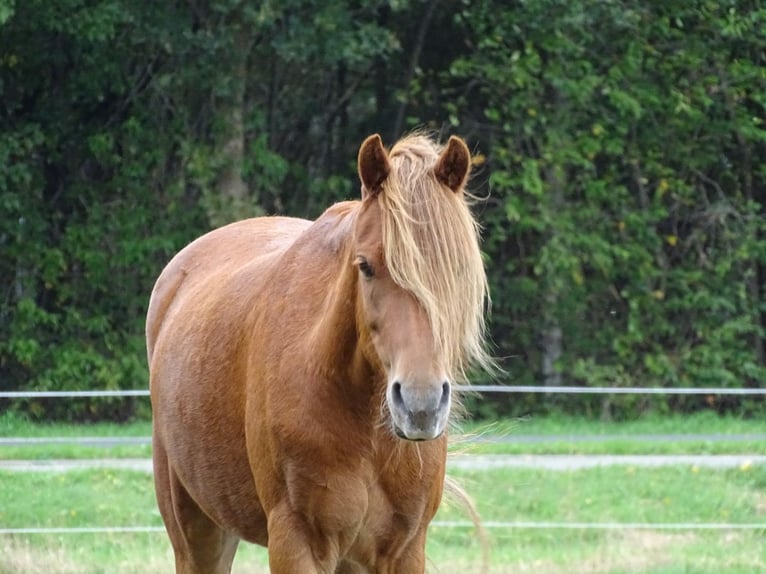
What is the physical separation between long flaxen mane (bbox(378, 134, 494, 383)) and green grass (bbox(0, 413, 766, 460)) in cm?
582

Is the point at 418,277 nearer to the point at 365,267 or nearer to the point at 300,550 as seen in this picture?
the point at 365,267

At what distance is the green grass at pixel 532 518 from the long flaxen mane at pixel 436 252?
10.6ft

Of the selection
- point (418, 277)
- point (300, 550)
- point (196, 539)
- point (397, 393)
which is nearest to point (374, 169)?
point (418, 277)

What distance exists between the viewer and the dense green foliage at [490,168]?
1552 cm

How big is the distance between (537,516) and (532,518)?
45 millimetres

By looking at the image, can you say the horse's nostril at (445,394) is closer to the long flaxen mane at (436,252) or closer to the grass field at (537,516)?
the long flaxen mane at (436,252)

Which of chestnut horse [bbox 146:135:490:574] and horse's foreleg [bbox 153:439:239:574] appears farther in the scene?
horse's foreleg [bbox 153:439:239:574]

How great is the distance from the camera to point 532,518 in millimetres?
9070

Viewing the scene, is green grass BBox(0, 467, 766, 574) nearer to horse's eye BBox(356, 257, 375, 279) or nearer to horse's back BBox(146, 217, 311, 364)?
horse's back BBox(146, 217, 311, 364)

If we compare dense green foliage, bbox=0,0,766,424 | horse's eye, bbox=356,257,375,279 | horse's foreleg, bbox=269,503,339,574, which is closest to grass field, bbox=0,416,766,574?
horse's foreleg, bbox=269,503,339,574

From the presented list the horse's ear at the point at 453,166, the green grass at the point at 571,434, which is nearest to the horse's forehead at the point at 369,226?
the horse's ear at the point at 453,166

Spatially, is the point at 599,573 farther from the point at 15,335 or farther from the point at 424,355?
the point at 15,335

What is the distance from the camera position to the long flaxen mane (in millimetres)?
3404

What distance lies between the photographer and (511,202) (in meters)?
15.7
